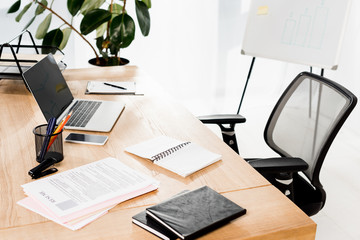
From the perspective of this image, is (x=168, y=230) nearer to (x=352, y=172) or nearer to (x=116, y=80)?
(x=116, y=80)

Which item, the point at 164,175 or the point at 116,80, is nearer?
the point at 164,175

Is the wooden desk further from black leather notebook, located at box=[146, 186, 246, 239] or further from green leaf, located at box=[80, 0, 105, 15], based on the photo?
green leaf, located at box=[80, 0, 105, 15]

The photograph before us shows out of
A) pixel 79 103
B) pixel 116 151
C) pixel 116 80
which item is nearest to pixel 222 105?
pixel 116 80

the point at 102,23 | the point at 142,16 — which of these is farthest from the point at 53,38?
the point at 142,16

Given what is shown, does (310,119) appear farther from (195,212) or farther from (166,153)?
(195,212)

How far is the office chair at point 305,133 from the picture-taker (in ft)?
4.91

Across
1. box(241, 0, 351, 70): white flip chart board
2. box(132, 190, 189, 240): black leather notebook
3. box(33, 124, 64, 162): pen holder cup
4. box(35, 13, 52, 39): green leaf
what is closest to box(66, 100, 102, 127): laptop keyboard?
box(33, 124, 64, 162): pen holder cup

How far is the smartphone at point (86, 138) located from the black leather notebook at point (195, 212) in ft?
1.57

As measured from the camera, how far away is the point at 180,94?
3.96 m

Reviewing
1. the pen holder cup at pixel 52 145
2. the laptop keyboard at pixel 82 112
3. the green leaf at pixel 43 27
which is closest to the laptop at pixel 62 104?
the laptop keyboard at pixel 82 112

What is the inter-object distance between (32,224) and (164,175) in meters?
0.40

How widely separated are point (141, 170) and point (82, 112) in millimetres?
548

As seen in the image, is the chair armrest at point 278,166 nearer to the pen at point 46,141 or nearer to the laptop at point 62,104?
the laptop at point 62,104

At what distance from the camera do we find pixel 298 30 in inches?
109
